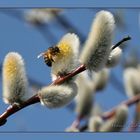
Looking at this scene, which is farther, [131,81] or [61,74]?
[131,81]

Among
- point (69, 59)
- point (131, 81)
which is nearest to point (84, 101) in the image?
point (131, 81)

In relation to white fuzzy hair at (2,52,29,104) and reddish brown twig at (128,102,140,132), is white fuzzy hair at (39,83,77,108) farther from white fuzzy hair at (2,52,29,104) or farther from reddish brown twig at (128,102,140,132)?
reddish brown twig at (128,102,140,132)

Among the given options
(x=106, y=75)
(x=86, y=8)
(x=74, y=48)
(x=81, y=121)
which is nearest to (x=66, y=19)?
(x=86, y=8)

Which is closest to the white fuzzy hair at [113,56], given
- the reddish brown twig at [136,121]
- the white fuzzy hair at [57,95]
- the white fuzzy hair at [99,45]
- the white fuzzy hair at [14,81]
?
the white fuzzy hair at [99,45]

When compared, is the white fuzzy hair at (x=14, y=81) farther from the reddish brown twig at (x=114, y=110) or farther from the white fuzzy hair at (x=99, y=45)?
the reddish brown twig at (x=114, y=110)

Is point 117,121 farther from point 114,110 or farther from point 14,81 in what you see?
point 14,81

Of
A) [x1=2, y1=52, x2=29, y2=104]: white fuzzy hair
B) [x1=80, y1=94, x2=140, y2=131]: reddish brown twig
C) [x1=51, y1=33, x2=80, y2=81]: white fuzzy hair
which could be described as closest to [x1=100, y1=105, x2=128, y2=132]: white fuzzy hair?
[x1=80, y1=94, x2=140, y2=131]: reddish brown twig
